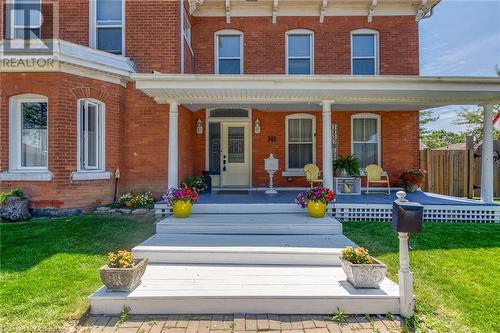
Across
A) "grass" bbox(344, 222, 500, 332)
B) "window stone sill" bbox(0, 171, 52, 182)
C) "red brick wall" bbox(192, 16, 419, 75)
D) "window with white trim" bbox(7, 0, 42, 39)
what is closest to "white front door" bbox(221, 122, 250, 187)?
"red brick wall" bbox(192, 16, 419, 75)

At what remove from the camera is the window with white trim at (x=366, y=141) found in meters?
11.1

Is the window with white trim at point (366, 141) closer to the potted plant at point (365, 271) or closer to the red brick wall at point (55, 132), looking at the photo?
the potted plant at point (365, 271)

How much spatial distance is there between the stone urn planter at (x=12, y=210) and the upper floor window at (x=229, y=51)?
23.3 feet

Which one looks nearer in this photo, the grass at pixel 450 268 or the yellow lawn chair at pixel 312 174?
the grass at pixel 450 268

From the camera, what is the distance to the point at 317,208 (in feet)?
22.1

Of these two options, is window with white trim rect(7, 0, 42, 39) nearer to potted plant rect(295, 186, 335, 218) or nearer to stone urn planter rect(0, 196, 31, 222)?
stone urn planter rect(0, 196, 31, 222)

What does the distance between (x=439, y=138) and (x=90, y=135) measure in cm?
3331

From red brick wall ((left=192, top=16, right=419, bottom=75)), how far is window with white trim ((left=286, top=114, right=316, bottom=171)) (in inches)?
70.8

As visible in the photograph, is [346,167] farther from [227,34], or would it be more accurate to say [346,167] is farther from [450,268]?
[227,34]

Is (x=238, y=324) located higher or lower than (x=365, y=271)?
lower

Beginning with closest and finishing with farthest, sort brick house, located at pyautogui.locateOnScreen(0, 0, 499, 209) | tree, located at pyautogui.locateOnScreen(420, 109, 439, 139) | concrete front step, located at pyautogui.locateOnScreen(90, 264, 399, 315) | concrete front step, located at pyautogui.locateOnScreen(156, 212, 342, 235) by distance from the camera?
concrete front step, located at pyautogui.locateOnScreen(90, 264, 399, 315)
concrete front step, located at pyautogui.locateOnScreen(156, 212, 342, 235)
brick house, located at pyautogui.locateOnScreen(0, 0, 499, 209)
tree, located at pyautogui.locateOnScreen(420, 109, 439, 139)

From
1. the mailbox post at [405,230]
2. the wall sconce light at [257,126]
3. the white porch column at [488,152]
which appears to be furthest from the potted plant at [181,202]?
the white porch column at [488,152]

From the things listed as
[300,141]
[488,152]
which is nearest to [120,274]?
[300,141]

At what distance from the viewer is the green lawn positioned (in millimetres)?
3555
